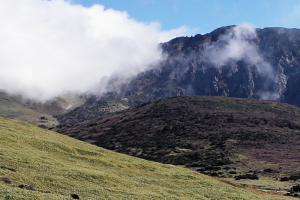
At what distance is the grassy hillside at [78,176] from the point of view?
30.1 metres

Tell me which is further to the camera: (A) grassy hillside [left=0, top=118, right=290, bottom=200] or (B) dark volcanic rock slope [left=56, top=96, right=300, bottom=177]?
(B) dark volcanic rock slope [left=56, top=96, right=300, bottom=177]

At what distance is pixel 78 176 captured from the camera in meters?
36.3

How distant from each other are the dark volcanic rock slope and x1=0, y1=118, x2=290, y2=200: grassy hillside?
46.0 m

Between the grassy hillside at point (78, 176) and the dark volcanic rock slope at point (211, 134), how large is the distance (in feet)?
Result: 151

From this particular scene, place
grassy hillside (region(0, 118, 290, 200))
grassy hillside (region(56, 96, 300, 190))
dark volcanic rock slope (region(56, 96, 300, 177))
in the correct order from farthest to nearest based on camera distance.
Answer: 1. dark volcanic rock slope (region(56, 96, 300, 177))
2. grassy hillside (region(56, 96, 300, 190))
3. grassy hillside (region(0, 118, 290, 200))

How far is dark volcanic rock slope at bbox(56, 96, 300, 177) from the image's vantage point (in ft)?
352

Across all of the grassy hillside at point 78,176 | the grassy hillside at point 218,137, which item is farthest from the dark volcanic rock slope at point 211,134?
the grassy hillside at point 78,176

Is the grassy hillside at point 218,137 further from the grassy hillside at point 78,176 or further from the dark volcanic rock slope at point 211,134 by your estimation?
the grassy hillside at point 78,176

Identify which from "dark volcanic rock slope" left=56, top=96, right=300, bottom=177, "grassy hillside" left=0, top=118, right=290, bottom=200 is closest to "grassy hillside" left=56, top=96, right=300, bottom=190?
"dark volcanic rock slope" left=56, top=96, right=300, bottom=177

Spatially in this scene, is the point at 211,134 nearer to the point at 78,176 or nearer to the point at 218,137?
the point at 218,137

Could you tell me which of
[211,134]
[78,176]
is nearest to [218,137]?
[211,134]

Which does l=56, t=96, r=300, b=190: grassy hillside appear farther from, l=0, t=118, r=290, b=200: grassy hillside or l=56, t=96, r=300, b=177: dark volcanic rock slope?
l=0, t=118, r=290, b=200: grassy hillside

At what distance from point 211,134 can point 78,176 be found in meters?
112

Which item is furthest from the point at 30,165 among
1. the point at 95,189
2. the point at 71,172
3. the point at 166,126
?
the point at 166,126
